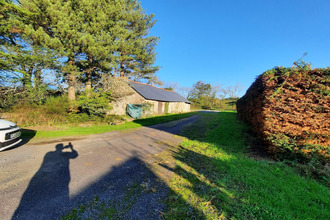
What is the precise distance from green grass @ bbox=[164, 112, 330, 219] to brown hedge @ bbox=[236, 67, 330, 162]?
84cm

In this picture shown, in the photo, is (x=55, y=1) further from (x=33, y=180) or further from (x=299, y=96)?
(x=299, y=96)

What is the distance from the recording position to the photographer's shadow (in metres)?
2.06

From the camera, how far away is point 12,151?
4.41 m

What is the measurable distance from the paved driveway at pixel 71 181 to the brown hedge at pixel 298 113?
4.17 metres

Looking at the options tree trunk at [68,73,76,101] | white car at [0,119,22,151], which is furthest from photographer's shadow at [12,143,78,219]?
tree trunk at [68,73,76,101]

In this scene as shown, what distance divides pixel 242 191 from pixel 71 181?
3887 mm

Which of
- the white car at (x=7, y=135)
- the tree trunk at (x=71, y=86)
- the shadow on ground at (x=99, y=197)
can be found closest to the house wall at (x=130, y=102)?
the tree trunk at (x=71, y=86)

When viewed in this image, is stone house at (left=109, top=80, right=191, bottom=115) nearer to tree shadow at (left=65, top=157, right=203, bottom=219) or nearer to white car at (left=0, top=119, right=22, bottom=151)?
white car at (left=0, top=119, right=22, bottom=151)

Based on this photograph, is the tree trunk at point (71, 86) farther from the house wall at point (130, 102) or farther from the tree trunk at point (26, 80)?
the house wall at point (130, 102)

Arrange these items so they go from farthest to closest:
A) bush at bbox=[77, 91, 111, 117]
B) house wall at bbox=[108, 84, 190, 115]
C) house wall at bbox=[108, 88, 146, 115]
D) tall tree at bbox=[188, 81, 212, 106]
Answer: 1. tall tree at bbox=[188, 81, 212, 106]
2. house wall at bbox=[108, 88, 146, 115]
3. house wall at bbox=[108, 84, 190, 115]
4. bush at bbox=[77, 91, 111, 117]

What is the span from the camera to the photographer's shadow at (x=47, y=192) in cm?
206

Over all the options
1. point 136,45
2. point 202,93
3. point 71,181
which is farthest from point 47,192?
point 202,93

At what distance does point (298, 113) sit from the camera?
387cm

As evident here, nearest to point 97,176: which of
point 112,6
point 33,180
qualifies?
point 33,180
